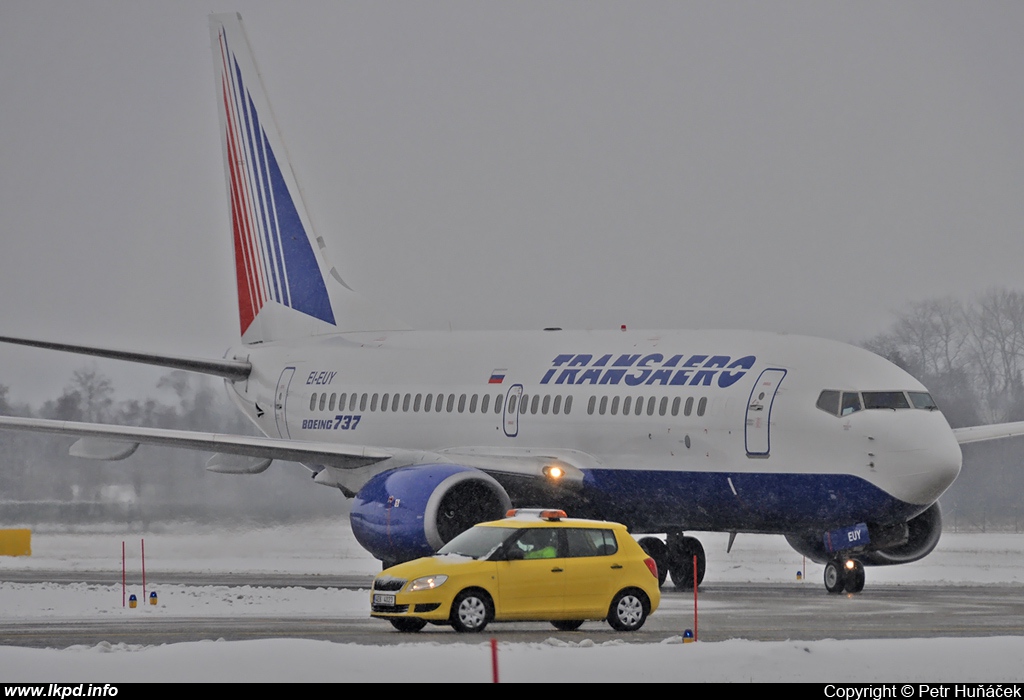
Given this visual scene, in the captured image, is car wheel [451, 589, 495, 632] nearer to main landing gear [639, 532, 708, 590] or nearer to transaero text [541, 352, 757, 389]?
transaero text [541, 352, 757, 389]

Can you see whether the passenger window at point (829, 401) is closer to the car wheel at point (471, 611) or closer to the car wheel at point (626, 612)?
the car wheel at point (626, 612)

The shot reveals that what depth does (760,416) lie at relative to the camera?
1100 inches

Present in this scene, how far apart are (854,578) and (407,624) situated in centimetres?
1072

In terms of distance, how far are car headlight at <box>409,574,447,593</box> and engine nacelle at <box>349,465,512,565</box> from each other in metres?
6.76

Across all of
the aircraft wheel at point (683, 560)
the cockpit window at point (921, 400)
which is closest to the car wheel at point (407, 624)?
the cockpit window at point (921, 400)

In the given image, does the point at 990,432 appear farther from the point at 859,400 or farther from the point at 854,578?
the point at 859,400

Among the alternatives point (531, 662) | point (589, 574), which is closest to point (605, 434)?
point (589, 574)

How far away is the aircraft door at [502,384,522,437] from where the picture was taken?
105 feet

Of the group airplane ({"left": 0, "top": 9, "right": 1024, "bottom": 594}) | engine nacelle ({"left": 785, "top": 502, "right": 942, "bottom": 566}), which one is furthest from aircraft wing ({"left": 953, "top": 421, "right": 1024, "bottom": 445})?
engine nacelle ({"left": 785, "top": 502, "right": 942, "bottom": 566})

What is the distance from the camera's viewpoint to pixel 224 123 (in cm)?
4091

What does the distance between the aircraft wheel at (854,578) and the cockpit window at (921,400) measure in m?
3.22

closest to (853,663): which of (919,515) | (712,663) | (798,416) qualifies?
(712,663)

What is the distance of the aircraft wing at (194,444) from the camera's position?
30.1m
